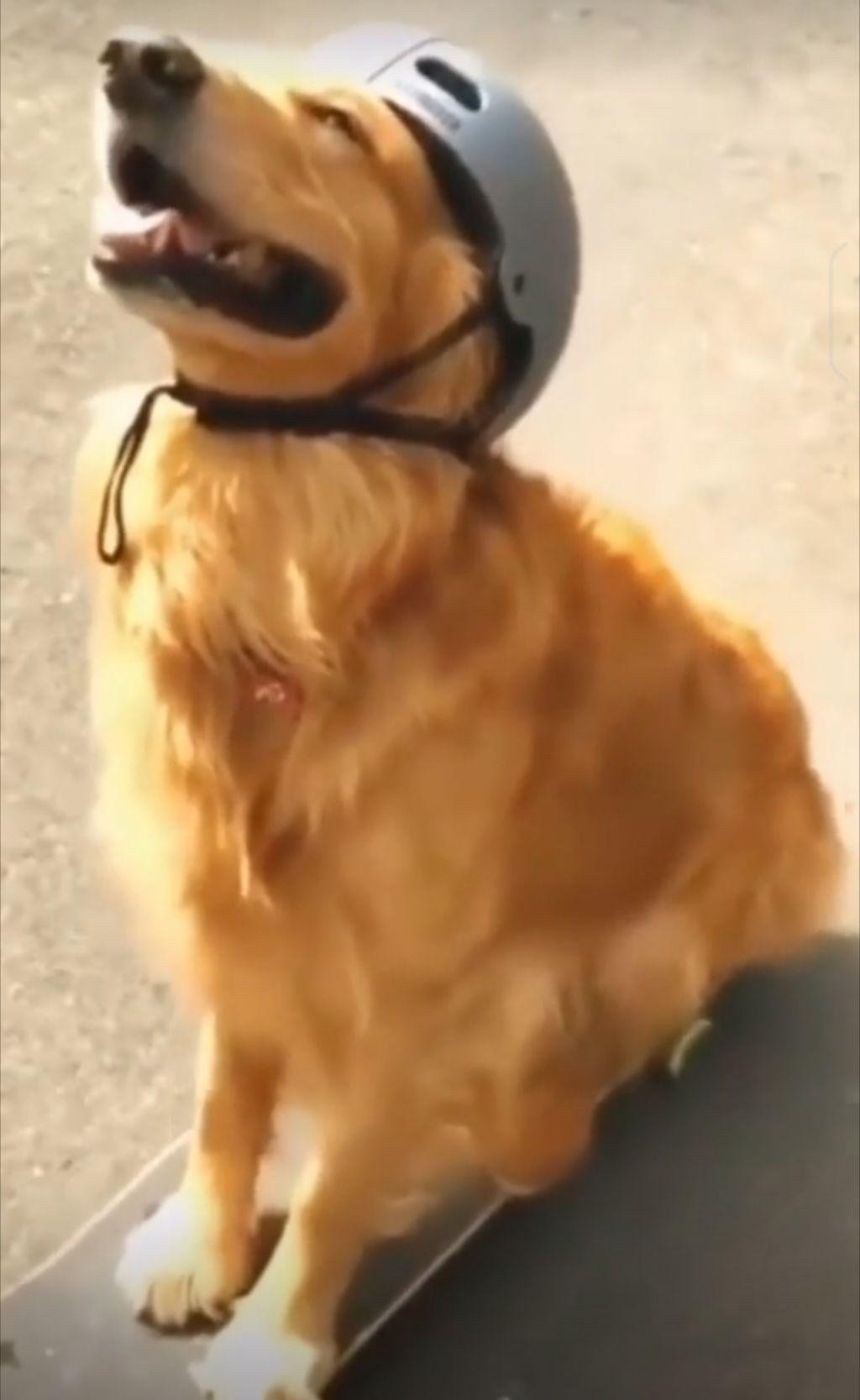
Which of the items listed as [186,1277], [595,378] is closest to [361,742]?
[186,1277]

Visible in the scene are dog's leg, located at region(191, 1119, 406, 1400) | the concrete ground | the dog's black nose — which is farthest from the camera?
the concrete ground

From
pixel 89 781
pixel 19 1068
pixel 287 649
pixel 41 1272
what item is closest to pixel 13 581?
pixel 89 781

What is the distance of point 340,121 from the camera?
2.12 ft

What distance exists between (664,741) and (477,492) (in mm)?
194

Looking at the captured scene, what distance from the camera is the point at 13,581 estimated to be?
1.28 metres

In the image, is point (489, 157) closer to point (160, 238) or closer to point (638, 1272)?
point (160, 238)

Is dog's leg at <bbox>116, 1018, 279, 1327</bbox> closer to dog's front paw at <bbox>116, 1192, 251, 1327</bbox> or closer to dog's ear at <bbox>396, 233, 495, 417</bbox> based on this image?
dog's front paw at <bbox>116, 1192, 251, 1327</bbox>

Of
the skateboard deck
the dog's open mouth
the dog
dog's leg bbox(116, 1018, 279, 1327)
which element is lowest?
the skateboard deck

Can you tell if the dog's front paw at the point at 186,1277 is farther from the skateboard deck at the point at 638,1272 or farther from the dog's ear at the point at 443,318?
the dog's ear at the point at 443,318

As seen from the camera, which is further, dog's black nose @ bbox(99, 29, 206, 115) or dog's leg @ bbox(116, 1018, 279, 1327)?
dog's leg @ bbox(116, 1018, 279, 1327)

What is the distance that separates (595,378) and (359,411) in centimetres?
61

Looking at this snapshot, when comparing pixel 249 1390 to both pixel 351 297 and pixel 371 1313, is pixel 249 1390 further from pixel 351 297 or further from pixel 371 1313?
pixel 351 297

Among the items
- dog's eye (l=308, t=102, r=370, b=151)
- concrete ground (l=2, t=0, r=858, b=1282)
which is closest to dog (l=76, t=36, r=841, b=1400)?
dog's eye (l=308, t=102, r=370, b=151)

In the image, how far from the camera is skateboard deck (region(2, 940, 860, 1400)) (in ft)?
3.23
